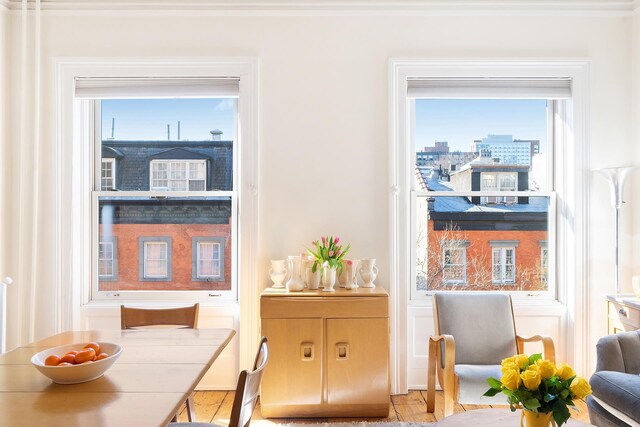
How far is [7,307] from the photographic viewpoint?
11.9 ft

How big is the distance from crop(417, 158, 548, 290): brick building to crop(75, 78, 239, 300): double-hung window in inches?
65.9

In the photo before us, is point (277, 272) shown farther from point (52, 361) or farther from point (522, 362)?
point (522, 362)

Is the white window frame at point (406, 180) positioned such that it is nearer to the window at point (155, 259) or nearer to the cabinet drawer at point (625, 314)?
the cabinet drawer at point (625, 314)

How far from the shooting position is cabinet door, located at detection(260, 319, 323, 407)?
315 cm

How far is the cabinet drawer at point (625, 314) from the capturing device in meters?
3.04

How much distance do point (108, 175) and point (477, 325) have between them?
125 inches

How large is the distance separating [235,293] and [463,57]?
8.64 feet

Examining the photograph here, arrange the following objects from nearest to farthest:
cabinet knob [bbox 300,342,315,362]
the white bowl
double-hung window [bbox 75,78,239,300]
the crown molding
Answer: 1. the white bowl
2. cabinet knob [bbox 300,342,315,362]
3. the crown molding
4. double-hung window [bbox 75,78,239,300]

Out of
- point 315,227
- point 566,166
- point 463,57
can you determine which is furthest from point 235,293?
point 566,166

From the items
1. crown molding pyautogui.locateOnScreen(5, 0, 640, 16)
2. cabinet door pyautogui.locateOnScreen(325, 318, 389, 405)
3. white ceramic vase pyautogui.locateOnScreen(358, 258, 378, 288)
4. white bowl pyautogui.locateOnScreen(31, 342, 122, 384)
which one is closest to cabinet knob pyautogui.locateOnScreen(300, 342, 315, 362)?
cabinet door pyautogui.locateOnScreen(325, 318, 389, 405)

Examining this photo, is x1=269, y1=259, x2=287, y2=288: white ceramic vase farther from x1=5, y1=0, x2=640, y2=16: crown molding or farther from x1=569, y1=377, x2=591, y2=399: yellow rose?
x1=569, y1=377, x2=591, y2=399: yellow rose

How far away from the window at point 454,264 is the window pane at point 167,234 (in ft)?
5.96

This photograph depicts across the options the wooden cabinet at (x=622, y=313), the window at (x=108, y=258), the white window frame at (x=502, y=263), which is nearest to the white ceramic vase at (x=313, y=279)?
the white window frame at (x=502, y=263)

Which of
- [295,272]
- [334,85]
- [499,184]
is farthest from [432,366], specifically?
[334,85]
